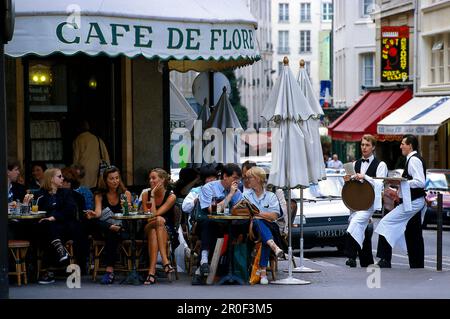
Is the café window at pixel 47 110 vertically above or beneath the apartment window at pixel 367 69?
beneath

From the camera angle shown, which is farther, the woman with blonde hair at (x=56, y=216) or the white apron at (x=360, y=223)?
the white apron at (x=360, y=223)

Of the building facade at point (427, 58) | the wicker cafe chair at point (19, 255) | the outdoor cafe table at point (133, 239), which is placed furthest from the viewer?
the building facade at point (427, 58)

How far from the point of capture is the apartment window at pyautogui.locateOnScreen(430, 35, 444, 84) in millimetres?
44500

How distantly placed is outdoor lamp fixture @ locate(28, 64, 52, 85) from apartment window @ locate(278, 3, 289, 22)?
104131 millimetres

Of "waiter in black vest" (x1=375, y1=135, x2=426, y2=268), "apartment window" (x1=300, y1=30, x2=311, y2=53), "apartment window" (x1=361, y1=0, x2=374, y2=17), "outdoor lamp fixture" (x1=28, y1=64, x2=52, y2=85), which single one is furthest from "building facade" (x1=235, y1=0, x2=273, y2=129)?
"waiter in black vest" (x1=375, y1=135, x2=426, y2=268)

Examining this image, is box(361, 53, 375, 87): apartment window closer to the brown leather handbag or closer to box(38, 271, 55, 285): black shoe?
the brown leather handbag

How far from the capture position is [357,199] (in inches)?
674

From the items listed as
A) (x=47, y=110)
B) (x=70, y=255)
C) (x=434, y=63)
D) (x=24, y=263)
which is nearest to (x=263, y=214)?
(x=70, y=255)

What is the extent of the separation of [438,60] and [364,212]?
28756mm

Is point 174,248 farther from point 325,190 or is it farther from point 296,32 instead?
point 296,32

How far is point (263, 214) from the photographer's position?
15.2 meters

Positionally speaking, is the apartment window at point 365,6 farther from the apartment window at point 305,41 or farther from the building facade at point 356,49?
the apartment window at point 305,41

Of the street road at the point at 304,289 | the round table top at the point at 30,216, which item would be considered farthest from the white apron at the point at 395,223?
the round table top at the point at 30,216

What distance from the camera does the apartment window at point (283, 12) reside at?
122m
